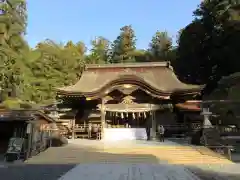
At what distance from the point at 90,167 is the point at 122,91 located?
1031 cm

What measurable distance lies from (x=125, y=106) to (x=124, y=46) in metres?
26.2

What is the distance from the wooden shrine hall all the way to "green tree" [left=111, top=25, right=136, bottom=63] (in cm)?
2227

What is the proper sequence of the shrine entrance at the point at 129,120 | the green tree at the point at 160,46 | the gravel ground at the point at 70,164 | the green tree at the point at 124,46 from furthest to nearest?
1. the green tree at the point at 124,46
2. the green tree at the point at 160,46
3. the shrine entrance at the point at 129,120
4. the gravel ground at the point at 70,164

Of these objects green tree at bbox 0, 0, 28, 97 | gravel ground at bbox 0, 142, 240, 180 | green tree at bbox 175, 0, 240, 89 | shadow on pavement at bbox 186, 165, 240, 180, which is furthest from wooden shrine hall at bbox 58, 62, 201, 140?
green tree at bbox 175, 0, 240, 89

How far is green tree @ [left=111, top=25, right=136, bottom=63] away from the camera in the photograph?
45.1m

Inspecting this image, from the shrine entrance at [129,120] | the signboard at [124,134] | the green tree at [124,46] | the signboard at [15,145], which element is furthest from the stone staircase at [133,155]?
the green tree at [124,46]

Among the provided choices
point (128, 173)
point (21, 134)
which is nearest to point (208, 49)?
point (21, 134)

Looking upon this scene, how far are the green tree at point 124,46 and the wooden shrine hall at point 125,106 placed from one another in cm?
2227

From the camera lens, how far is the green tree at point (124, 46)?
4506cm

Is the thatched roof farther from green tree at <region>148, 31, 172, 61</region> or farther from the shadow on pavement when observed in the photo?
green tree at <region>148, 31, 172, 61</region>

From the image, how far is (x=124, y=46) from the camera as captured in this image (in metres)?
45.8

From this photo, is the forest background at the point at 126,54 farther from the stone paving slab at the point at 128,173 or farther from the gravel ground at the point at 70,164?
the stone paving slab at the point at 128,173

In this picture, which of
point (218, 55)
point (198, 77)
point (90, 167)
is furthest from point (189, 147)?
point (198, 77)

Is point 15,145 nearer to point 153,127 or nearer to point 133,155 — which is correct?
point 133,155
